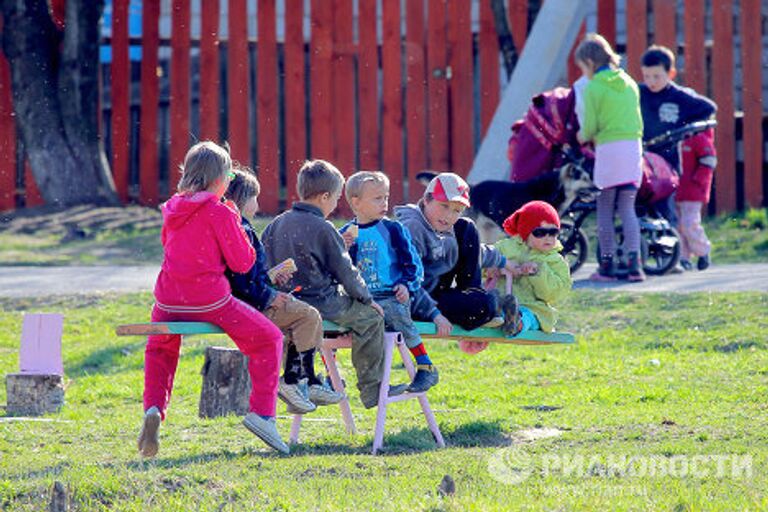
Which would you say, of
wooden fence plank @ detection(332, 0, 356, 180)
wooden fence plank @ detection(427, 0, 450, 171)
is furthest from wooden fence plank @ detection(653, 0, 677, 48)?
wooden fence plank @ detection(332, 0, 356, 180)

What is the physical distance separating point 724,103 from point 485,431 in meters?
10.4

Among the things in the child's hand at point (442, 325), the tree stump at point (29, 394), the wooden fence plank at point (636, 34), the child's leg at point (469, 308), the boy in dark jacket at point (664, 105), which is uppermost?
the wooden fence plank at point (636, 34)

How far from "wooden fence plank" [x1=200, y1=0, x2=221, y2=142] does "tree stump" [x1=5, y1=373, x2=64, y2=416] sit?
910cm

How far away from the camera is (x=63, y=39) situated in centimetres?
1778

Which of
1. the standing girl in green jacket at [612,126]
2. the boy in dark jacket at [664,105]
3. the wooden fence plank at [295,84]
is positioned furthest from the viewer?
the wooden fence plank at [295,84]

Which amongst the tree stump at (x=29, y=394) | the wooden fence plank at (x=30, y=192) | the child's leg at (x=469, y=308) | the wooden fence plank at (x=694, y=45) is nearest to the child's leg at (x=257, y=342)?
the child's leg at (x=469, y=308)

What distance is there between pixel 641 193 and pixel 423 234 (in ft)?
17.6

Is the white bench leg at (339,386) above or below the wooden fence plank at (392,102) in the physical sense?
below

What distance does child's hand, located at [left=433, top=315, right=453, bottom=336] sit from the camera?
308 inches

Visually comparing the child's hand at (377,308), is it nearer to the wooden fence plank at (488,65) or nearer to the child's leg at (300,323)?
the child's leg at (300,323)

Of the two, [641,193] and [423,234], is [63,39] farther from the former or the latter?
[423,234]

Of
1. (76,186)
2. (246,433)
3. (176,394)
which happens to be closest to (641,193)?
(176,394)

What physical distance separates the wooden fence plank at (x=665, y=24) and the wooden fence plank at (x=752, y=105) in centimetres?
72

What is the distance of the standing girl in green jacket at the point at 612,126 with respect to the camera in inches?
484
